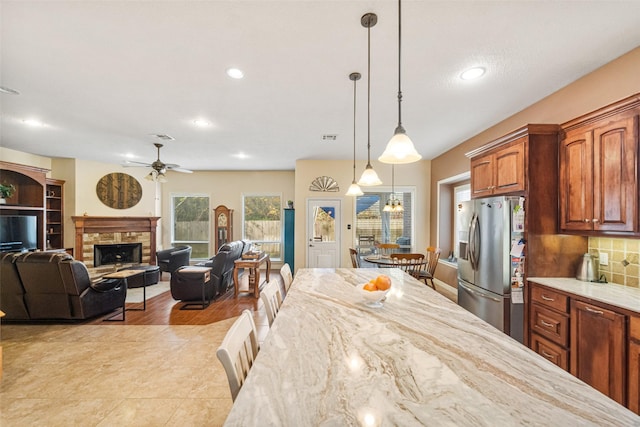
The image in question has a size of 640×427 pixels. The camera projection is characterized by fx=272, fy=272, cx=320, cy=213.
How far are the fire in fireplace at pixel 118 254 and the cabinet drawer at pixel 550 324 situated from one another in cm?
763

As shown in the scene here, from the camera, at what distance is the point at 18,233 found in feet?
15.9

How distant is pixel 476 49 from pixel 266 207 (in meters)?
6.32

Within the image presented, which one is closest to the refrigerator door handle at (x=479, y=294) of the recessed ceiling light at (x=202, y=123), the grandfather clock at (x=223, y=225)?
the recessed ceiling light at (x=202, y=123)

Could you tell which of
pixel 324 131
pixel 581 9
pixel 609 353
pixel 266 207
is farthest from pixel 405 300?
pixel 266 207

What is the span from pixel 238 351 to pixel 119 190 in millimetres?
7244

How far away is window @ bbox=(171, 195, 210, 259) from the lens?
761 cm

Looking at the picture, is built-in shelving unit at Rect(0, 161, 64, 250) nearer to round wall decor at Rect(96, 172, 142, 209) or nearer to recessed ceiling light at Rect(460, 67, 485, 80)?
round wall decor at Rect(96, 172, 142, 209)

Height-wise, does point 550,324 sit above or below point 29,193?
below

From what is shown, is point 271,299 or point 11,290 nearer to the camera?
point 271,299

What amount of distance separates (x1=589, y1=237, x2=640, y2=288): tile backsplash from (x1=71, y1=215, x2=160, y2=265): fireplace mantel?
7901 millimetres

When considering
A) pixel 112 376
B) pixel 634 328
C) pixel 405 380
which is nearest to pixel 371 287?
pixel 405 380

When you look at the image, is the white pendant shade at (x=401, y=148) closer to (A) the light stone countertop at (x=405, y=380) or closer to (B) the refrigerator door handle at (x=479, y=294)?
(A) the light stone countertop at (x=405, y=380)

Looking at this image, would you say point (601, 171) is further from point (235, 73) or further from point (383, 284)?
point (235, 73)

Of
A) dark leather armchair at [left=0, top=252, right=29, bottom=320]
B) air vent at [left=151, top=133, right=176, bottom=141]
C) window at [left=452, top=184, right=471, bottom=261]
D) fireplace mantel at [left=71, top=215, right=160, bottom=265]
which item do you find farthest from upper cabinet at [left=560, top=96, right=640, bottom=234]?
fireplace mantel at [left=71, top=215, right=160, bottom=265]
